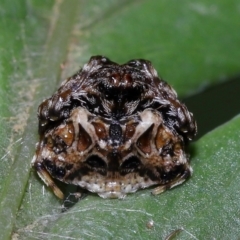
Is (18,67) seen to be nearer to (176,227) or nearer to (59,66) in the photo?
(59,66)

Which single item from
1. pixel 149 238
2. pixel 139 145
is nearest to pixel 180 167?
pixel 139 145

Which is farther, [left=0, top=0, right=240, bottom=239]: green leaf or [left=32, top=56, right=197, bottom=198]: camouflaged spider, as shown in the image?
A: [left=32, top=56, right=197, bottom=198]: camouflaged spider

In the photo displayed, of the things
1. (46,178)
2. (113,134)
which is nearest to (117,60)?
(113,134)

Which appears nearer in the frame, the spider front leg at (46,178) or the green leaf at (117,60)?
the green leaf at (117,60)

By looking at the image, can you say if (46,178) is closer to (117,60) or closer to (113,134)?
(113,134)
